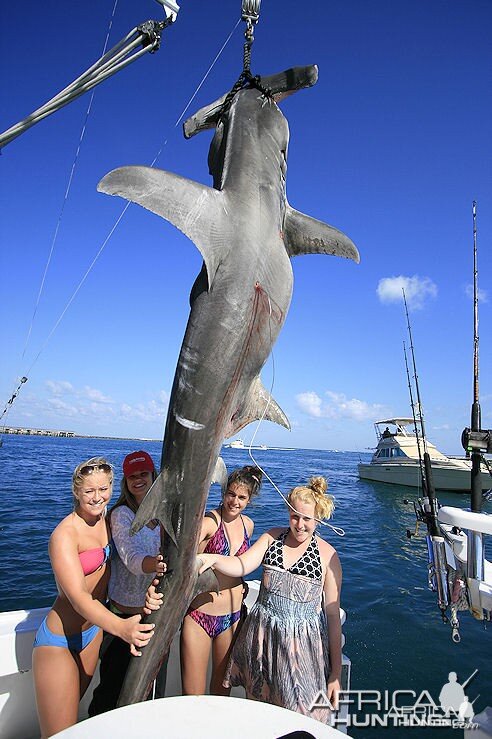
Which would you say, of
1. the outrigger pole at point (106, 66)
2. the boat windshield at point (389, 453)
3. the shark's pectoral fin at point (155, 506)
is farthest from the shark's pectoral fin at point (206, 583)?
the boat windshield at point (389, 453)

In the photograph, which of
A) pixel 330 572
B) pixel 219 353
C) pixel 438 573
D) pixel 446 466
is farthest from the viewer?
pixel 446 466

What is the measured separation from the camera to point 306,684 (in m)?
2.52

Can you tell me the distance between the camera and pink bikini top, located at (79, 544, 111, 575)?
8.51ft

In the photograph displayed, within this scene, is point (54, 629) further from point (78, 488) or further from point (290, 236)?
point (290, 236)

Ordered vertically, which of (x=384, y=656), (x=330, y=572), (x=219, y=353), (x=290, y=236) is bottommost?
(x=384, y=656)

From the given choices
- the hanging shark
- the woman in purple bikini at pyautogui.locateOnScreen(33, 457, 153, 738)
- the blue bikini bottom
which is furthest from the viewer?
the blue bikini bottom

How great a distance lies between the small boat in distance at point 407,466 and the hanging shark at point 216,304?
1033 inches

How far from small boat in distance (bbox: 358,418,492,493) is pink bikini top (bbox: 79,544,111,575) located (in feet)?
86.0

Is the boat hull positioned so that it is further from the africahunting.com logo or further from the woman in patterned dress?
the woman in patterned dress

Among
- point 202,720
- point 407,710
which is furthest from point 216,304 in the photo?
point 407,710

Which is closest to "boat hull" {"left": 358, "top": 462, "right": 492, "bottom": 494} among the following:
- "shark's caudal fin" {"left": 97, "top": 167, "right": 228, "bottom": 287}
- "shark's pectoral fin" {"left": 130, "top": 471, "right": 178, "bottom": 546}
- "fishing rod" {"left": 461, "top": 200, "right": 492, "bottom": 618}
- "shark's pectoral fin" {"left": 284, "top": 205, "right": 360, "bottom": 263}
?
"fishing rod" {"left": 461, "top": 200, "right": 492, "bottom": 618}

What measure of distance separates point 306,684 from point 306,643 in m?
0.21

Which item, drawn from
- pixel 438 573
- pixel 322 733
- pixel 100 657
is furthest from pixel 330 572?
pixel 438 573

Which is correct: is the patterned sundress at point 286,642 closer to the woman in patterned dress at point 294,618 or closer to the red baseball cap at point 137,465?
the woman in patterned dress at point 294,618
